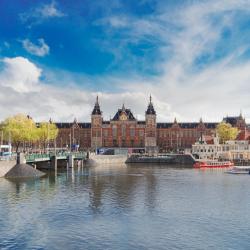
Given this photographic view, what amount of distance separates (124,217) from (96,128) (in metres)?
129

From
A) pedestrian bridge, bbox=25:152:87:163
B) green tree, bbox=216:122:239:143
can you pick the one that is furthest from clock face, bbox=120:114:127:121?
pedestrian bridge, bbox=25:152:87:163

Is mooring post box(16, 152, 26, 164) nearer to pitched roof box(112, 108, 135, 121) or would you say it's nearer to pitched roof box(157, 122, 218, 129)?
pitched roof box(112, 108, 135, 121)

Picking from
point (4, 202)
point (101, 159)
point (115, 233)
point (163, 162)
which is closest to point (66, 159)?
point (101, 159)

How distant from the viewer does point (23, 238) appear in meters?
31.2

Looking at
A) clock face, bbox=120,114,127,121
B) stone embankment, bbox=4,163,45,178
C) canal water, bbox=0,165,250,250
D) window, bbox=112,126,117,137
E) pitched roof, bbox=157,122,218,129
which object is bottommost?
canal water, bbox=0,165,250,250

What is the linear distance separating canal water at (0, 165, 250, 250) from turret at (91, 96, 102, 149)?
105046 millimetres

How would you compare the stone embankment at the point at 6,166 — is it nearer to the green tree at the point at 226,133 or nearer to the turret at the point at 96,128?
the green tree at the point at 226,133

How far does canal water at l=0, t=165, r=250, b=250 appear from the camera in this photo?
3044 cm

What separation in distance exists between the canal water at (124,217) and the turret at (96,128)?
105 metres

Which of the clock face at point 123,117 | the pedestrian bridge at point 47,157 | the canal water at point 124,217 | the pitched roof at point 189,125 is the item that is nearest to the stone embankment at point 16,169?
the pedestrian bridge at point 47,157

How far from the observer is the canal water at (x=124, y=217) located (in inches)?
1198

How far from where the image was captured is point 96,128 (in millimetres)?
166125

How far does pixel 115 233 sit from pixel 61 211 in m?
10.4

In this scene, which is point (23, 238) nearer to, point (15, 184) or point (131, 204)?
point (131, 204)
